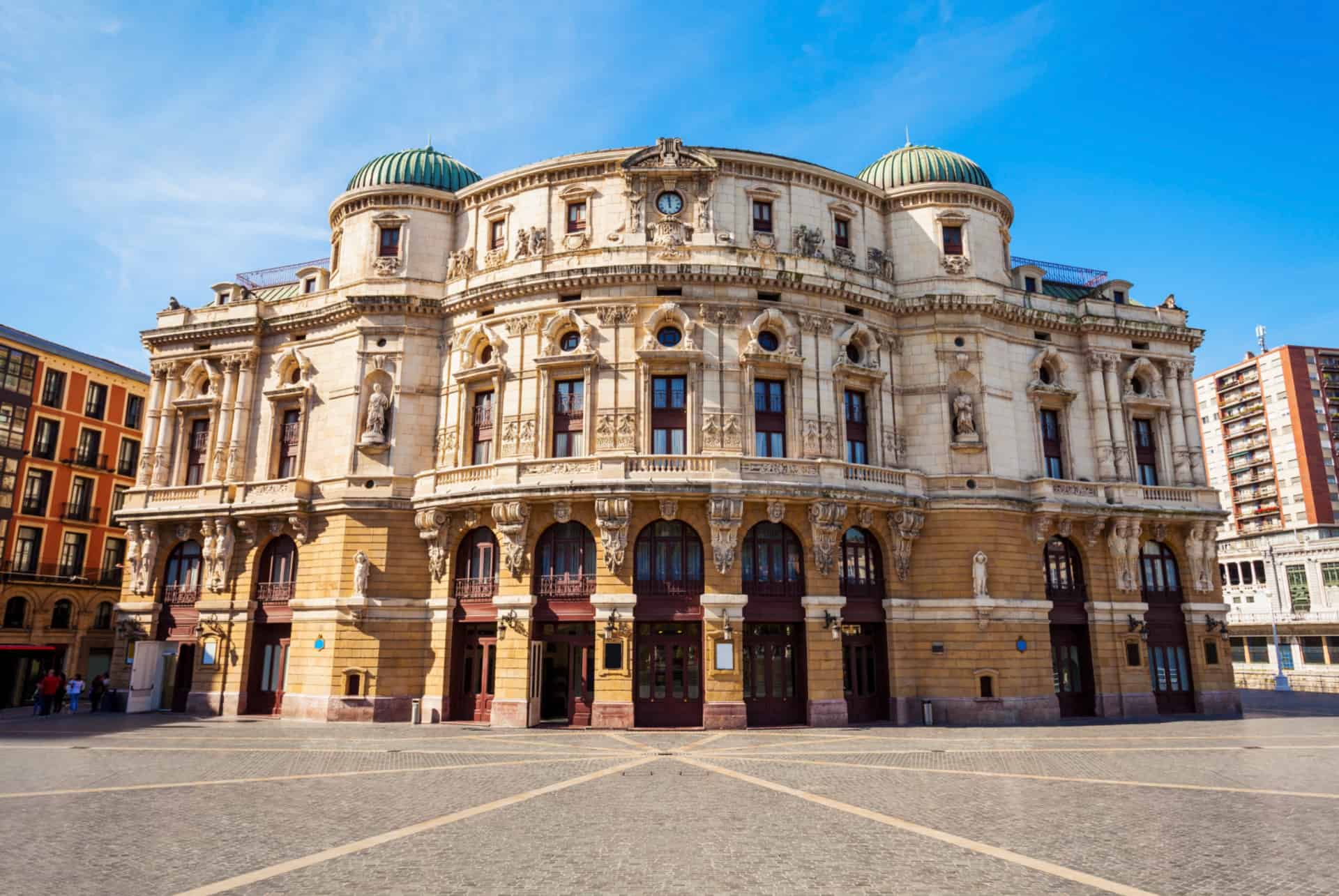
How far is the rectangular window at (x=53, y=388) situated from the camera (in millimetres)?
Result: 57500

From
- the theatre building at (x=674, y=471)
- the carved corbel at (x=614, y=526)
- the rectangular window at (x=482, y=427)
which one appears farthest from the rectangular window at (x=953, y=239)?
the rectangular window at (x=482, y=427)

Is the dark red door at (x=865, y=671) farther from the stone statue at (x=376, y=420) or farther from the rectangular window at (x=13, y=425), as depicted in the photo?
the rectangular window at (x=13, y=425)

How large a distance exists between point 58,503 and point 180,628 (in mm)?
20984

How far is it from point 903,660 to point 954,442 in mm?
10726

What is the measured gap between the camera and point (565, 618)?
3738cm

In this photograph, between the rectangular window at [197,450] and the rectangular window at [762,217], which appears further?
the rectangular window at [197,450]

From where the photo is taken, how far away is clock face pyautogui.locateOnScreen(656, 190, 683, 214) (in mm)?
42250

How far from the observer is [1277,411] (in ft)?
356

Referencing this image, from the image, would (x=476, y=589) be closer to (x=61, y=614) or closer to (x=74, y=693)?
(x=74, y=693)

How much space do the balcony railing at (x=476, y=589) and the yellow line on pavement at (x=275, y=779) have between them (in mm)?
13694

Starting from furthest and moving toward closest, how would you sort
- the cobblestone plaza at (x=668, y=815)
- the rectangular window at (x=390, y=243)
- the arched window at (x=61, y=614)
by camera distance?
1. the arched window at (x=61, y=614)
2. the rectangular window at (x=390, y=243)
3. the cobblestone plaza at (x=668, y=815)

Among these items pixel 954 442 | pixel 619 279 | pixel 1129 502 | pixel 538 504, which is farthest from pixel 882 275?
pixel 538 504

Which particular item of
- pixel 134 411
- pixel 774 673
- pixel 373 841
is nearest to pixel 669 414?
pixel 774 673

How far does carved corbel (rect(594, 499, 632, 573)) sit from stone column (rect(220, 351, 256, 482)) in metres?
21.4
